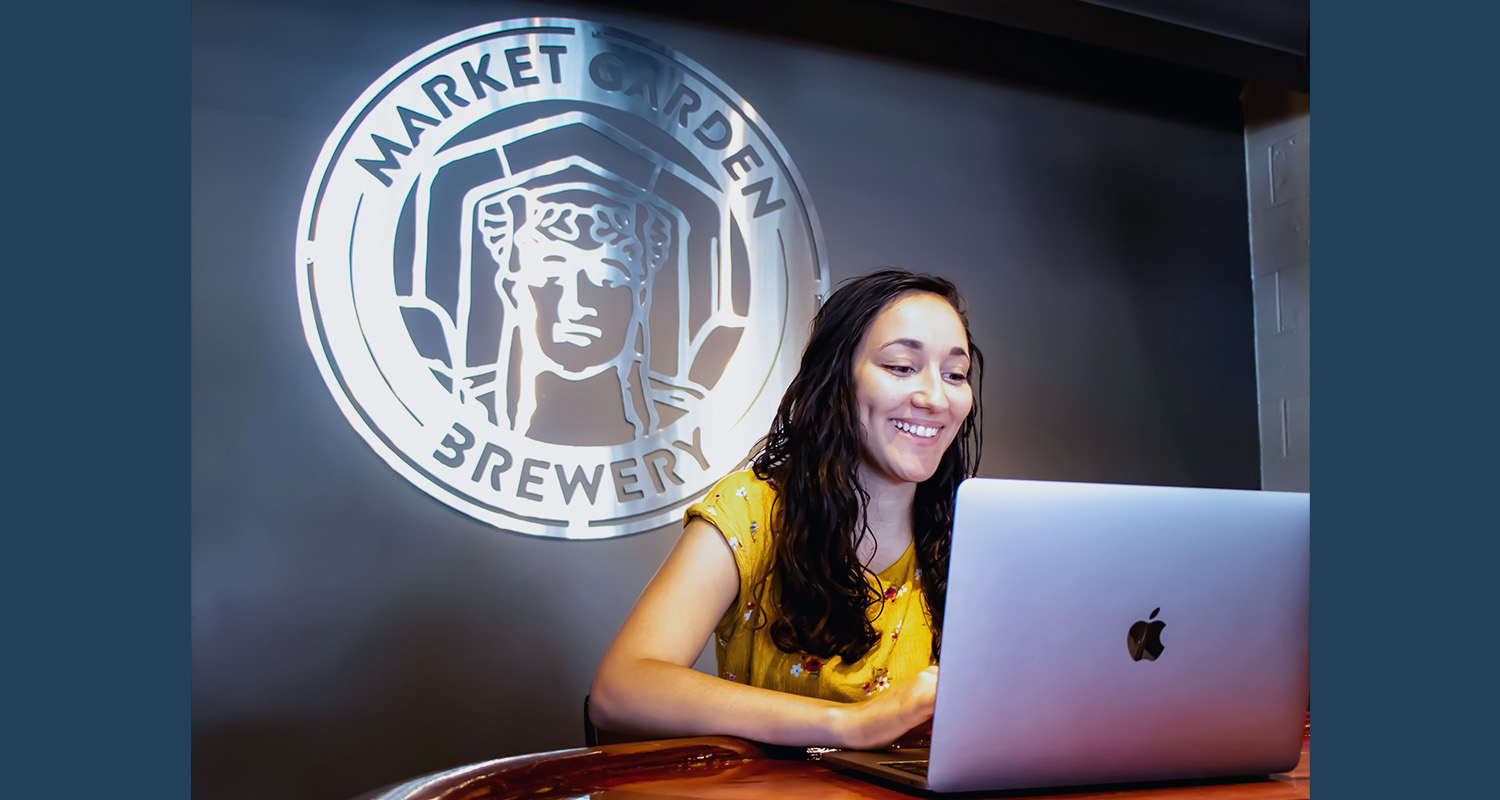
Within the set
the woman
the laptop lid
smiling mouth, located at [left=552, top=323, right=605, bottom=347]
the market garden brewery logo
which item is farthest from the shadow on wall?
the laptop lid

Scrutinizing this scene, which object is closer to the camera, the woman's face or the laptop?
the laptop

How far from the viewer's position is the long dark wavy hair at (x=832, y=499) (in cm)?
155

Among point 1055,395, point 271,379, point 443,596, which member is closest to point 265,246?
point 271,379

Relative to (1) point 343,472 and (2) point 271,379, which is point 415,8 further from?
(1) point 343,472

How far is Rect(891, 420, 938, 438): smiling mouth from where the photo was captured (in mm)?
1647

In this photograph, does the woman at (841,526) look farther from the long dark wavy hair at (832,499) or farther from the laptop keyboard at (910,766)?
the laptop keyboard at (910,766)

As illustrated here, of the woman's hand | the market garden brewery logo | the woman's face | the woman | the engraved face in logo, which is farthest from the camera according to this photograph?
the engraved face in logo

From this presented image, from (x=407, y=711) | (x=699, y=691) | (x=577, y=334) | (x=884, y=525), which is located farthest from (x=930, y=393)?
(x=407, y=711)

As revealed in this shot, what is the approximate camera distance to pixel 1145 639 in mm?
958

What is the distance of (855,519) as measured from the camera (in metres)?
1.64

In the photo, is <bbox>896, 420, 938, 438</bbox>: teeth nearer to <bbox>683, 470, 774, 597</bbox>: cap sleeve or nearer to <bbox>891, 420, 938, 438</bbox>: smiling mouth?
<bbox>891, 420, 938, 438</bbox>: smiling mouth

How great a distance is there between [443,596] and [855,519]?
1.22 meters

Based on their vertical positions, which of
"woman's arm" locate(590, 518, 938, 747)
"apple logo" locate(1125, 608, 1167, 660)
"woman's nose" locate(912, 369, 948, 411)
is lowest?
"woman's arm" locate(590, 518, 938, 747)

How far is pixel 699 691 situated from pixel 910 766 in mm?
304
